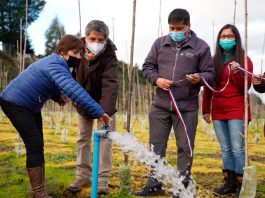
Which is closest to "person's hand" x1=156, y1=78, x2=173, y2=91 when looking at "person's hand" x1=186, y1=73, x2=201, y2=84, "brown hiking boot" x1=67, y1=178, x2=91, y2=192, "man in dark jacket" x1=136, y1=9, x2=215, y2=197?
"man in dark jacket" x1=136, y1=9, x2=215, y2=197

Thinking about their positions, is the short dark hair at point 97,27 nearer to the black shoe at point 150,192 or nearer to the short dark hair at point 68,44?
the short dark hair at point 68,44

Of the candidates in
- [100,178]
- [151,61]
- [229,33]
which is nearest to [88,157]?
[100,178]

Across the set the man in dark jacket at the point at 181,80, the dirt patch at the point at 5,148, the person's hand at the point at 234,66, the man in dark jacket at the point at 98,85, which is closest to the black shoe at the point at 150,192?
the man in dark jacket at the point at 181,80

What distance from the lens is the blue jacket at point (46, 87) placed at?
2984 millimetres

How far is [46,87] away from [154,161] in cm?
107

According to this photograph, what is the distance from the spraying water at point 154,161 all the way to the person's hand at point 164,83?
0.59 meters

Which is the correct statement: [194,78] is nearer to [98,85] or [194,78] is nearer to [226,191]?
[98,85]

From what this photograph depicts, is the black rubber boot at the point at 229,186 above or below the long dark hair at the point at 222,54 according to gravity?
below

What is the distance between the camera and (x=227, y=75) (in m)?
3.75

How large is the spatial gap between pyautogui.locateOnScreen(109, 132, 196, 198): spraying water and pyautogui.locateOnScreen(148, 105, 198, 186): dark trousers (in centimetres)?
16

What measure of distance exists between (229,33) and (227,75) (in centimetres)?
39

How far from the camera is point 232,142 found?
3.72 meters

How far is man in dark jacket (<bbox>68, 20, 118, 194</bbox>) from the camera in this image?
364 centimetres

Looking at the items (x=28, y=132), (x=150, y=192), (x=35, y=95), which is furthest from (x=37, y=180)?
(x=150, y=192)
